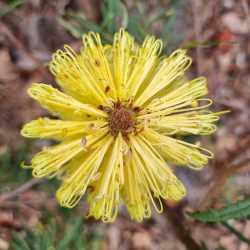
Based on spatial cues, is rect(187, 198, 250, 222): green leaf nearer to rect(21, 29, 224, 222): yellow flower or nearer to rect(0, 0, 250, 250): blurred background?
rect(21, 29, 224, 222): yellow flower

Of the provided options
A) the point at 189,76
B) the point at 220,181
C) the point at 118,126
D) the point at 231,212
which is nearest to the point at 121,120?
the point at 118,126

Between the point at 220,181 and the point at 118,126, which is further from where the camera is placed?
the point at 220,181

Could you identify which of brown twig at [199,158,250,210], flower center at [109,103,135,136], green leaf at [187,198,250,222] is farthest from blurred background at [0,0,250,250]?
flower center at [109,103,135,136]

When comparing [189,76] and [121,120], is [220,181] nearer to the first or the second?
[121,120]

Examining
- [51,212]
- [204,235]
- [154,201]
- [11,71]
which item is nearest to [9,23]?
[11,71]

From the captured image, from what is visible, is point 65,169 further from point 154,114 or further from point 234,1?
point 234,1

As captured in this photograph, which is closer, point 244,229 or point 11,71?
point 244,229
